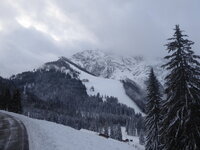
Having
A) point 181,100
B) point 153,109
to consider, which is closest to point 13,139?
point 181,100

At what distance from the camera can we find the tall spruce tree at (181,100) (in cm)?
2147

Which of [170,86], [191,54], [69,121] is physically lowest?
[69,121]

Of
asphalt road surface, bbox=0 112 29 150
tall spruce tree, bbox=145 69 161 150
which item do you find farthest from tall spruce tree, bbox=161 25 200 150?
tall spruce tree, bbox=145 69 161 150

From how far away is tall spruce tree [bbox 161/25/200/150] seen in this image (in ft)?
70.4

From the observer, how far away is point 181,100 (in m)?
22.4

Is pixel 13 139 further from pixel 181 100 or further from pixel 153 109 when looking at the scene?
pixel 153 109

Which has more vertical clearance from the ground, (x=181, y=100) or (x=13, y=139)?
(x=181, y=100)

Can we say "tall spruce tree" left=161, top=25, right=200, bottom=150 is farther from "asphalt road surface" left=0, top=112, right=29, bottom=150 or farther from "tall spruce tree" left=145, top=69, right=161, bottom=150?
"tall spruce tree" left=145, top=69, right=161, bottom=150

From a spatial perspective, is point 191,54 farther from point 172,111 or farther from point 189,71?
point 172,111

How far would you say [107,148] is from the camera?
2383 centimetres

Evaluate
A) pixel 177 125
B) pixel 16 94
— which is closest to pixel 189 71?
pixel 177 125

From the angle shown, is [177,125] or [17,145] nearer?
[17,145]

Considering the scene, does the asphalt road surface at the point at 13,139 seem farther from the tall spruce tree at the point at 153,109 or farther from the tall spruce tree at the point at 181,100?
the tall spruce tree at the point at 153,109

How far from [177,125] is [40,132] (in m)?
12.9
